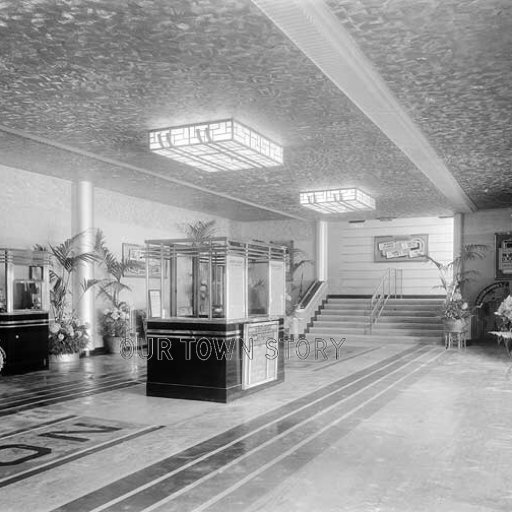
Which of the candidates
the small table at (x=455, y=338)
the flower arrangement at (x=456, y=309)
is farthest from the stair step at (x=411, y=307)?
the flower arrangement at (x=456, y=309)

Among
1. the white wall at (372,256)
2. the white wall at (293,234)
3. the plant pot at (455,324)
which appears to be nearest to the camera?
the plant pot at (455,324)

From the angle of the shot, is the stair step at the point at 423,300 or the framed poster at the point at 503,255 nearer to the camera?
the framed poster at the point at 503,255

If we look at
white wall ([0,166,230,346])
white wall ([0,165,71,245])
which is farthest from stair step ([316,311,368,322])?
white wall ([0,165,71,245])

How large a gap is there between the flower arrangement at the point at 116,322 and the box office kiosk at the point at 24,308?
167 centimetres

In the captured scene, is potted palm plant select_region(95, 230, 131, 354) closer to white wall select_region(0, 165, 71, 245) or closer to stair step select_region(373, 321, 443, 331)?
white wall select_region(0, 165, 71, 245)

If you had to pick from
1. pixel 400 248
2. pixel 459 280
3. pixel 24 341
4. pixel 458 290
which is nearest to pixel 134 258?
pixel 24 341

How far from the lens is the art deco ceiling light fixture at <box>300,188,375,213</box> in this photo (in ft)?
36.5

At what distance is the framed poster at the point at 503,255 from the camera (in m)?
13.8

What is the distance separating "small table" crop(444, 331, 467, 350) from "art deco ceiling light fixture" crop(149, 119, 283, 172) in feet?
22.4

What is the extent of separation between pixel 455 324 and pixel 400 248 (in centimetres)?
558

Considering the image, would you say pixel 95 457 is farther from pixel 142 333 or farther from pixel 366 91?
pixel 142 333

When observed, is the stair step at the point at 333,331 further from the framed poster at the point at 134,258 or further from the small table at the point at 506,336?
the framed poster at the point at 134,258

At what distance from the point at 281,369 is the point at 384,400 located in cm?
168

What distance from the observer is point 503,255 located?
45.5 ft
